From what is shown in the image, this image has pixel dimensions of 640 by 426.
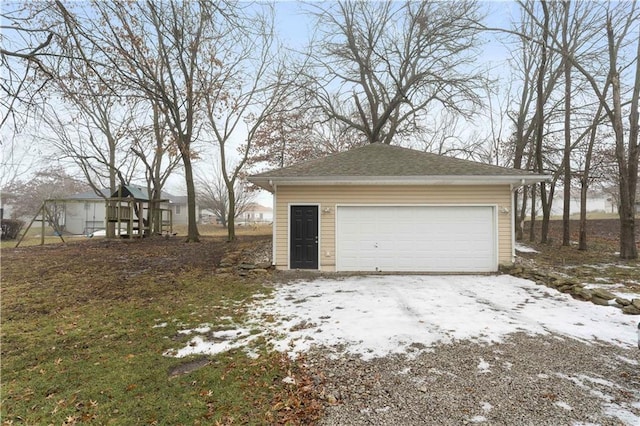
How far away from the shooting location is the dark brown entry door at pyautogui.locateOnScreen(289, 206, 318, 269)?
8805 millimetres

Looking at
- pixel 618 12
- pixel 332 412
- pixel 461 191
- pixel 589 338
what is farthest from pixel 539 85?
pixel 332 412

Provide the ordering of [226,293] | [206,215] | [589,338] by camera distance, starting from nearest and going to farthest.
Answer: [589,338], [226,293], [206,215]

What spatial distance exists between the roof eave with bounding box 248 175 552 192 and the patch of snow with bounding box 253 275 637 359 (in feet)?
8.54

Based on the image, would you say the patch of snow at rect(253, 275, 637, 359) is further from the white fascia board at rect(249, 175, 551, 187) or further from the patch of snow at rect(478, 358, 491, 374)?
the white fascia board at rect(249, 175, 551, 187)

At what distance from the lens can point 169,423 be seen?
8.28 ft

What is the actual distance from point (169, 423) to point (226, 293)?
4143 mm

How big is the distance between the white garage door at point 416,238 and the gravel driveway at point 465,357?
7.85ft

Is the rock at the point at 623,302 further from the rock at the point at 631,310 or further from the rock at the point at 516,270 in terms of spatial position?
the rock at the point at 516,270

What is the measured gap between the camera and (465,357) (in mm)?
3529

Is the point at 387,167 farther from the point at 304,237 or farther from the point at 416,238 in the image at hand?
the point at 304,237

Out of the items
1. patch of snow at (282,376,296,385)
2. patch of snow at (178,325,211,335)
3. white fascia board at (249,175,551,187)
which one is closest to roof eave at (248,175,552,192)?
white fascia board at (249,175,551,187)

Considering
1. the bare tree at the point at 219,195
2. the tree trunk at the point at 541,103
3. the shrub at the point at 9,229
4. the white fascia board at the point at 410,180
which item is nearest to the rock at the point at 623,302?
the white fascia board at the point at 410,180

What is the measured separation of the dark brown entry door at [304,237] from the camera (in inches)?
347

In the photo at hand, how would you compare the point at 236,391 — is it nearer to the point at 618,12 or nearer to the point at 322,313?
the point at 322,313
